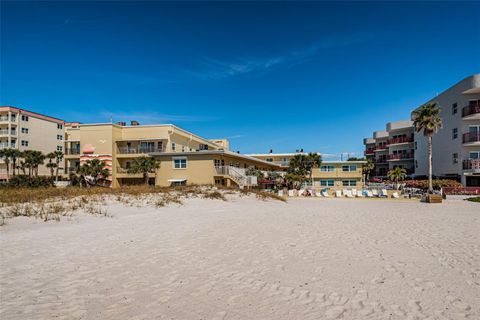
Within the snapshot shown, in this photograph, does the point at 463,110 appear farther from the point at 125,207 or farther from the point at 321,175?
the point at 125,207

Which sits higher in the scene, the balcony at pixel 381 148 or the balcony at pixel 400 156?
the balcony at pixel 381 148

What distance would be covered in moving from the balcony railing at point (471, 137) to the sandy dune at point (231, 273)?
31.0m

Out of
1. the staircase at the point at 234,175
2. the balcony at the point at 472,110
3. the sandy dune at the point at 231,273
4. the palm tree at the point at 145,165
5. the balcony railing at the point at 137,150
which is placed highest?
the balcony at the point at 472,110

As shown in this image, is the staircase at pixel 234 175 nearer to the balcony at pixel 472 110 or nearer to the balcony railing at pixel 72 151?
the balcony railing at pixel 72 151

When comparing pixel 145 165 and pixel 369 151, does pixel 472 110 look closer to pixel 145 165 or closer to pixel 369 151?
pixel 369 151

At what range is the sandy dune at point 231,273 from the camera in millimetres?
4371

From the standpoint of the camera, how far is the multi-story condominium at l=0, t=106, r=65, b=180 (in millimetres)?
50938

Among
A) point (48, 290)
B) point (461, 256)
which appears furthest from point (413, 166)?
point (48, 290)

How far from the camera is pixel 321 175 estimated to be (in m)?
49.4

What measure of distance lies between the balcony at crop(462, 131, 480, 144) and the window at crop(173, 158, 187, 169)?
35854 millimetres

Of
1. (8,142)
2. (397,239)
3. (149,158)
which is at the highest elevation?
(8,142)

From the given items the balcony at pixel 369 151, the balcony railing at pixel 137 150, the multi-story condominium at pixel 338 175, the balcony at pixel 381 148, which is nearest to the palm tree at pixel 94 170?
the balcony railing at pixel 137 150

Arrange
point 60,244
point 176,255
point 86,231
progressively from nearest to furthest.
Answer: point 176,255
point 60,244
point 86,231

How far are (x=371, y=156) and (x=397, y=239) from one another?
219ft
